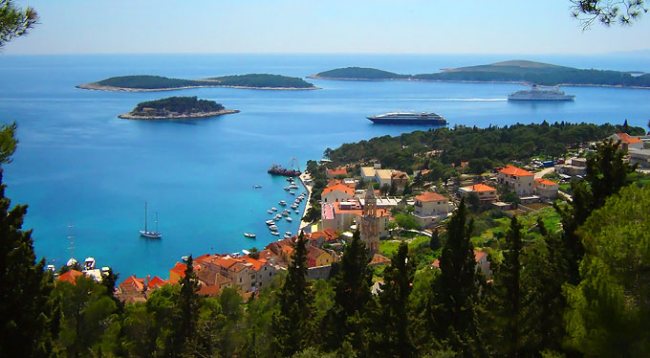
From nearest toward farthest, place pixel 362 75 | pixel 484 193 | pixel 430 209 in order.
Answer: pixel 430 209 < pixel 484 193 < pixel 362 75

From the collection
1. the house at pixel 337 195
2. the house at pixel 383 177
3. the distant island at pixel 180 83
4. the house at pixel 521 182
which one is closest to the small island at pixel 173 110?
the distant island at pixel 180 83

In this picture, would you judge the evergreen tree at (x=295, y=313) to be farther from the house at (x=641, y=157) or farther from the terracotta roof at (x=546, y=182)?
the house at (x=641, y=157)

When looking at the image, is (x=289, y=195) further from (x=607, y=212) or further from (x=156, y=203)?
(x=607, y=212)

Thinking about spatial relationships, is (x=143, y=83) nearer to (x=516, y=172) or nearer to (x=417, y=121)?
(x=417, y=121)

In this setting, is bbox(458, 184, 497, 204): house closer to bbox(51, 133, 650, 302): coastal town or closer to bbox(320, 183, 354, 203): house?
bbox(51, 133, 650, 302): coastal town

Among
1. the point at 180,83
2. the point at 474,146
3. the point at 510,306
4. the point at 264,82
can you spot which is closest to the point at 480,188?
Answer: the point at 474,146

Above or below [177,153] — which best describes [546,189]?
above

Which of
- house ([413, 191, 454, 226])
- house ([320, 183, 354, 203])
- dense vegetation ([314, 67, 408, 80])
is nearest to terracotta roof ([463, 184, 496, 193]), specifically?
house ([413, 191, 454, 226])

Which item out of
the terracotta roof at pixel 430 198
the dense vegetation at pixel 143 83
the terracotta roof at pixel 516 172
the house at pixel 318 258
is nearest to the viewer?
the house at pixel 318 258
